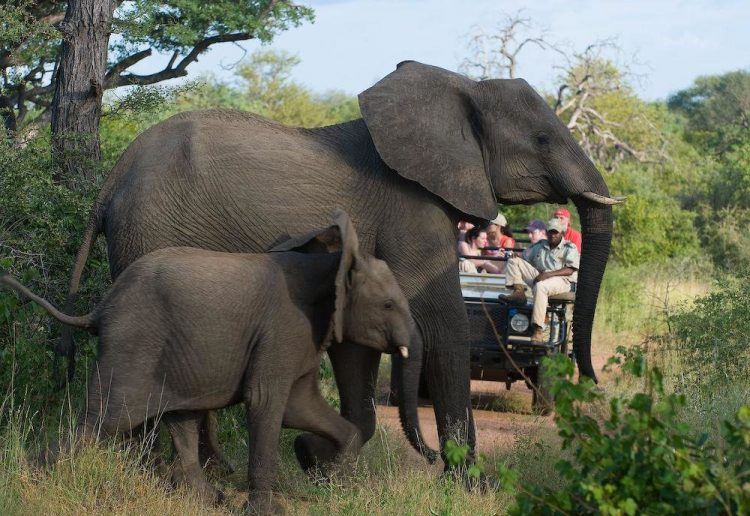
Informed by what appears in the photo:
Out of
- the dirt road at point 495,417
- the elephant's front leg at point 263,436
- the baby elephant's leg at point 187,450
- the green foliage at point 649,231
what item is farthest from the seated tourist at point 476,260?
the green foliage at point 649,231

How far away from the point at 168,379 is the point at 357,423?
4.57 ft

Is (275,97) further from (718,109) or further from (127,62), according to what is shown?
(127,62)

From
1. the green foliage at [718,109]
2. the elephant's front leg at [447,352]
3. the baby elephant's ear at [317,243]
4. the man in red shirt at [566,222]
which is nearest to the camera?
the baby elephant's ear at [317,243]

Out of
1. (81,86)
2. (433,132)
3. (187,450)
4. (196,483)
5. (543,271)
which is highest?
(81,86)

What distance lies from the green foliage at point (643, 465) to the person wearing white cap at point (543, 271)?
6.69 metres

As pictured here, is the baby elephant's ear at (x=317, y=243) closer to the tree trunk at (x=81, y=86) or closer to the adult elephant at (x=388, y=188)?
the adult elephant at (x=388, y=188)

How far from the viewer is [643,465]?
3.97 meters

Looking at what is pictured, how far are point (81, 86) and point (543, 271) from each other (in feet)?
14.6

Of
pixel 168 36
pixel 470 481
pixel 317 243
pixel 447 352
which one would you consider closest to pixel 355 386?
pixel 447 352

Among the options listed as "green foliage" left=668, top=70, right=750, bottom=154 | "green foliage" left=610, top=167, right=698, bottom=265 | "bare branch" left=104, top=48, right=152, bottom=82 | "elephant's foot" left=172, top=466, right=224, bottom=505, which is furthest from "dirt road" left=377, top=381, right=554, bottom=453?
"green foliage" left=668, top=70, right=750, bottom=154

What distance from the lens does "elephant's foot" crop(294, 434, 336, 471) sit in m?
6.88

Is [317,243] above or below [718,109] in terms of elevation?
below

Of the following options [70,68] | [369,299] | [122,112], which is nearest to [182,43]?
[122,112]

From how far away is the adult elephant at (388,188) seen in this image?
6812 millimetres
